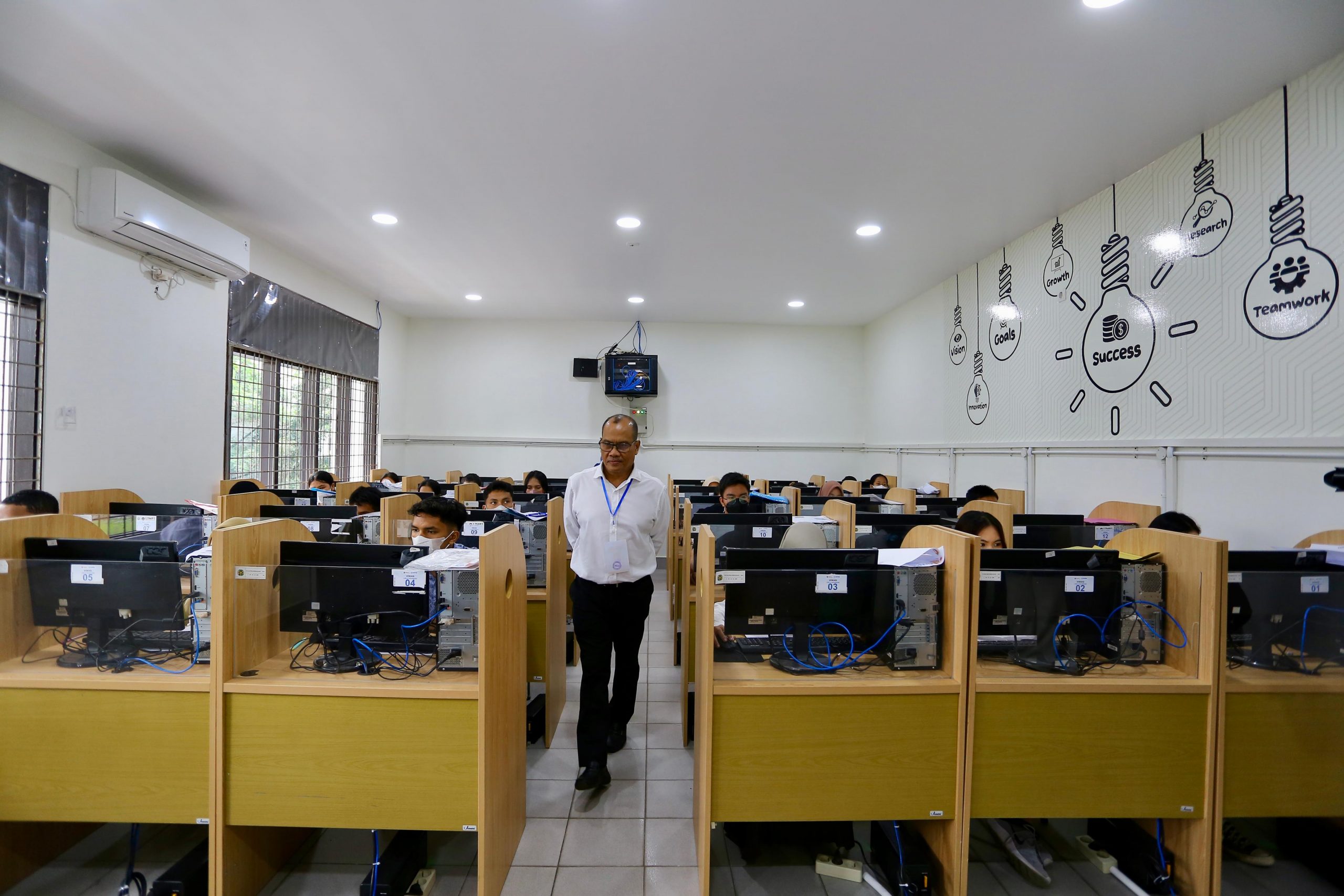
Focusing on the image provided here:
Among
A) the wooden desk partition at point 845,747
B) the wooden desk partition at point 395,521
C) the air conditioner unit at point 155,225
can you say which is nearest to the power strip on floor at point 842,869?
the wooden desk partition at point 845,747

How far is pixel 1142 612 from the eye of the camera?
1.90 m

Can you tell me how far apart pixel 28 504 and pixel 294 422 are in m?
3.37

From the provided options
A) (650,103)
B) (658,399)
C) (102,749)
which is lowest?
(102,749)

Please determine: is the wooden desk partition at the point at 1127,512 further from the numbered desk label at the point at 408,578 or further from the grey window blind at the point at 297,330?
the grey window blind at the point at 297,330

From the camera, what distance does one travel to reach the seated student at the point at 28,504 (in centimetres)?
272

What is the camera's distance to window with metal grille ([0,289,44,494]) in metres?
3.28

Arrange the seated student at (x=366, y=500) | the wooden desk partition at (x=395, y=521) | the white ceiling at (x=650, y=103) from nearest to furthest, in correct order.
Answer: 1. the white ceiling at (x=650, y=103)
2. the wooden desk partition at (x=395, y=521)
3. the seated student at (x=366, y=500)

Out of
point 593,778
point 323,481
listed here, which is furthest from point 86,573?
point 323,481

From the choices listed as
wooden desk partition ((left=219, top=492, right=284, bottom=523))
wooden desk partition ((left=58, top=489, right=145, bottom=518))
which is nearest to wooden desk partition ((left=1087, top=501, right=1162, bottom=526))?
wooden desk partition ((left=219, top=492, right=284, bottom=523))

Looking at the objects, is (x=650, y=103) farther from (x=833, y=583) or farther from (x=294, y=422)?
(x=294, y=422)

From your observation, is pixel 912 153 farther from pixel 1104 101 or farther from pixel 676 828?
pixel 676 828

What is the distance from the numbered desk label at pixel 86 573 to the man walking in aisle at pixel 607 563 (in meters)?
1.50

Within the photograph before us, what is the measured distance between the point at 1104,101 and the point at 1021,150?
0.53 m

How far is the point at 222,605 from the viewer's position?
1688 millimetres
